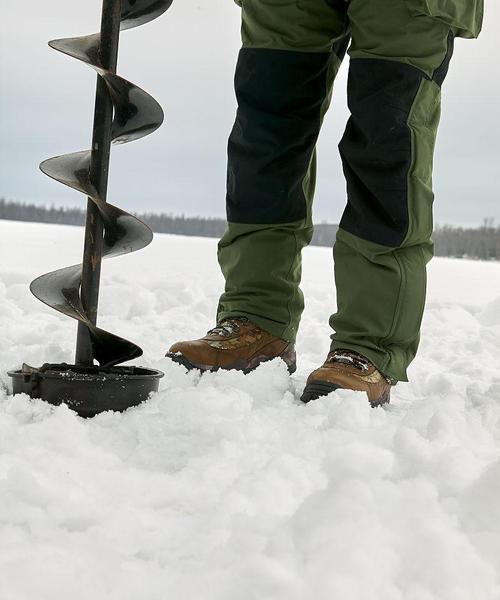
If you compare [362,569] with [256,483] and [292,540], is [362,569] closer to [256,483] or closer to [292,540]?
[292,540]

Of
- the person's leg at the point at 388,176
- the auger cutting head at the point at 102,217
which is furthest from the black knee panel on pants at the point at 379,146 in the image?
the auger cutting head at the point at 102,217

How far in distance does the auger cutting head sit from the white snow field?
79 millimetres

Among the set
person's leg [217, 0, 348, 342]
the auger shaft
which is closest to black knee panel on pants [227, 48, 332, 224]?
person's leg [217, 0, 348, 342]

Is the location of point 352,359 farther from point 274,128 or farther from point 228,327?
point 274,128

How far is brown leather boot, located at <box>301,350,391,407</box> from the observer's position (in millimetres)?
1941

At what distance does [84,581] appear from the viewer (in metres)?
0.93

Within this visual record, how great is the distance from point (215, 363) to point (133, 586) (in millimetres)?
1292

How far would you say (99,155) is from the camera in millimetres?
1777

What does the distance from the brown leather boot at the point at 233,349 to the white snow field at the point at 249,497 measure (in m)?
0.12

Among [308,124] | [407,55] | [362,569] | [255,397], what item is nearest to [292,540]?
[362,569]

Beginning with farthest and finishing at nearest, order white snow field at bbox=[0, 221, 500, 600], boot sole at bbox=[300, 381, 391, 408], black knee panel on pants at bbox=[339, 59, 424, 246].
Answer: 1. black knee panel on pants at bbox=[339, 59, 424, 246]
2. boot sole at bbox=[300, 381, 391, 408]
3. white snow field at bbox=[0, 221, 500, 600]

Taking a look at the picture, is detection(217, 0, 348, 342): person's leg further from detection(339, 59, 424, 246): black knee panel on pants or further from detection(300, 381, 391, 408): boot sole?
detection(300, 381, 391, 408): boot sole

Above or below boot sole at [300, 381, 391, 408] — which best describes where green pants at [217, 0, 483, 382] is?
above

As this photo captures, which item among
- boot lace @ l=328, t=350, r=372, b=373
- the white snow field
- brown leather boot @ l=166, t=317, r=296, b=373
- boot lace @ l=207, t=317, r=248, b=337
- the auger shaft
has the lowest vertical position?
brown leather boot @ l=166, t=317, r=296, b=373
